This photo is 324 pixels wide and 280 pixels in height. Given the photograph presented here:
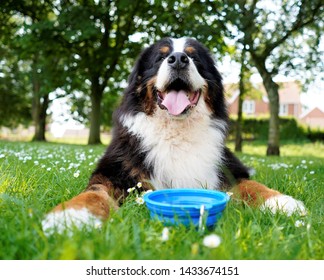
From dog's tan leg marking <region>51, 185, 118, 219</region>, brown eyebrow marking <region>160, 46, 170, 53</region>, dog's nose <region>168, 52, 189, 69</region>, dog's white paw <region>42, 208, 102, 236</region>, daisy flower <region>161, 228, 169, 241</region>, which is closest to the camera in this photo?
daisy flower <region>161, 228, 169, 241</region>

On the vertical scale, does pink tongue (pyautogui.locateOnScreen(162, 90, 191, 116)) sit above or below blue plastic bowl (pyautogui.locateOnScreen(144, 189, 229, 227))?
above

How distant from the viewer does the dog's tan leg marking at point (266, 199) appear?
2885 mm

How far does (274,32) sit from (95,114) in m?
10.3

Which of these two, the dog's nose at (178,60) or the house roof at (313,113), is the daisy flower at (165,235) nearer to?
the dog's nose at (178,60)

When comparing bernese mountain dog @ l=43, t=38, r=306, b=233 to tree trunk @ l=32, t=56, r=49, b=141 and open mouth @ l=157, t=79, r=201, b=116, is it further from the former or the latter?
tree trunk @ l=32, t=56, r=49, b=141

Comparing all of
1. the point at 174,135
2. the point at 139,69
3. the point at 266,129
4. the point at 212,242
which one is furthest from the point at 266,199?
the point at 266,129

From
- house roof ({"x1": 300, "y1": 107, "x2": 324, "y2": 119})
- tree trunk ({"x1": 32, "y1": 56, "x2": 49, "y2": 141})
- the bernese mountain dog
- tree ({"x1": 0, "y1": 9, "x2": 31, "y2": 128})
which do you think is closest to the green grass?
the bernese mountain dog

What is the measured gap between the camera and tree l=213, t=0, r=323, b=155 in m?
12.4

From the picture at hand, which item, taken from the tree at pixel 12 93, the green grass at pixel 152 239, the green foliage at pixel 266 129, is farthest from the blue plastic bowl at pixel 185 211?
the tree at pixel 12 93

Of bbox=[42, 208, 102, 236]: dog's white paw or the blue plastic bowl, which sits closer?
bbox=[42, 208, 102, 236]: dog's white paw

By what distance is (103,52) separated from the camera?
18.4 m

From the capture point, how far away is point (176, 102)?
3.79 metres

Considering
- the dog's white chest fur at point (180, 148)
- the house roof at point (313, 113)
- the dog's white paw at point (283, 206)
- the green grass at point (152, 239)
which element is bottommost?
the green grass at point (152, 239)

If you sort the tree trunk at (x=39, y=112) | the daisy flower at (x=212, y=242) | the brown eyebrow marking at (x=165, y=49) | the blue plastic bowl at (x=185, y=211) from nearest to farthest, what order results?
the daisy flower at (x=212, y=242)
the blue plastic bowl at (x=185, y=211)
the brown eyebrow marking at (x=165, y=49)
the tree trunk at (x=39, y=112)
